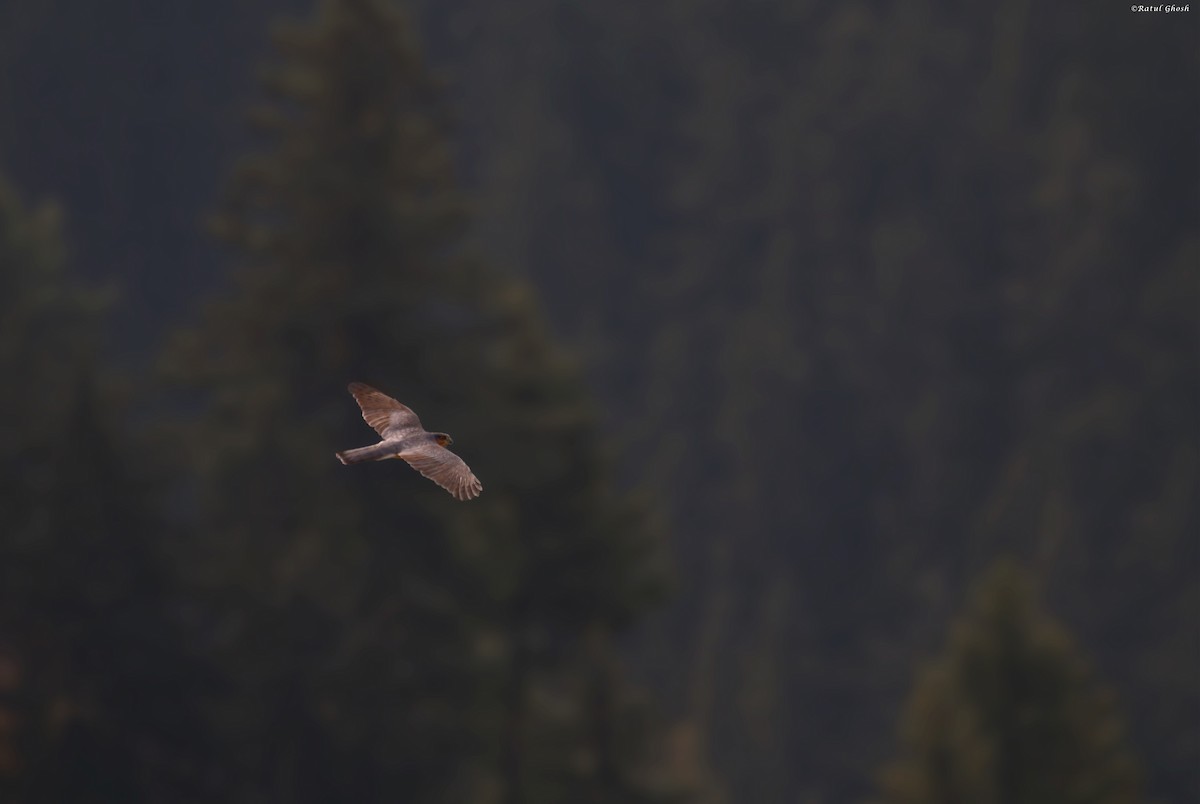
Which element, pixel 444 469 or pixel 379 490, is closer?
pixel 444 469

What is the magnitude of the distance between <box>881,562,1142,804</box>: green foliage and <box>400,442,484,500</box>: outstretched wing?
10.3 metres

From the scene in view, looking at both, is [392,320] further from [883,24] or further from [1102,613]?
[883,24]

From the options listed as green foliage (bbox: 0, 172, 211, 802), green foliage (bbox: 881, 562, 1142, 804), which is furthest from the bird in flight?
green foliage (bbox: 0, 172, 211, 802)

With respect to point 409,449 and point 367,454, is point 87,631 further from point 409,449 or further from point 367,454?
point 367,454

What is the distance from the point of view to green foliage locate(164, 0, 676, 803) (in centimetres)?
2012

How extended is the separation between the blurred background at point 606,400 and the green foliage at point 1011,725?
40mm

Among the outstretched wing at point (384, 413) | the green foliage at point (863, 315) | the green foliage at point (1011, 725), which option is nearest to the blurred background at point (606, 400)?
the green foliage at point (1011, 725)

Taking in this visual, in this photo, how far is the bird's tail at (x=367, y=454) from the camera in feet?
25.2

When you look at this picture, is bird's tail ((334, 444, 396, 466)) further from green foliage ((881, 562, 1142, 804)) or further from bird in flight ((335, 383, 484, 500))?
green foliage ((881, 562, 1142, 804))

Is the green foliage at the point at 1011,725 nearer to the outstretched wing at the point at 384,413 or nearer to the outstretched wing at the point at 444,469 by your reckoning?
the outstretched wing at the point at 384,413

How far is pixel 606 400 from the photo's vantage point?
6288 centimetres

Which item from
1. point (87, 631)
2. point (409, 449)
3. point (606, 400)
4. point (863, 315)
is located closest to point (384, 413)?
point (409, 449)

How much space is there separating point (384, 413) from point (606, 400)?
53813 mm

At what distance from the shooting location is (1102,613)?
48.0 metres
